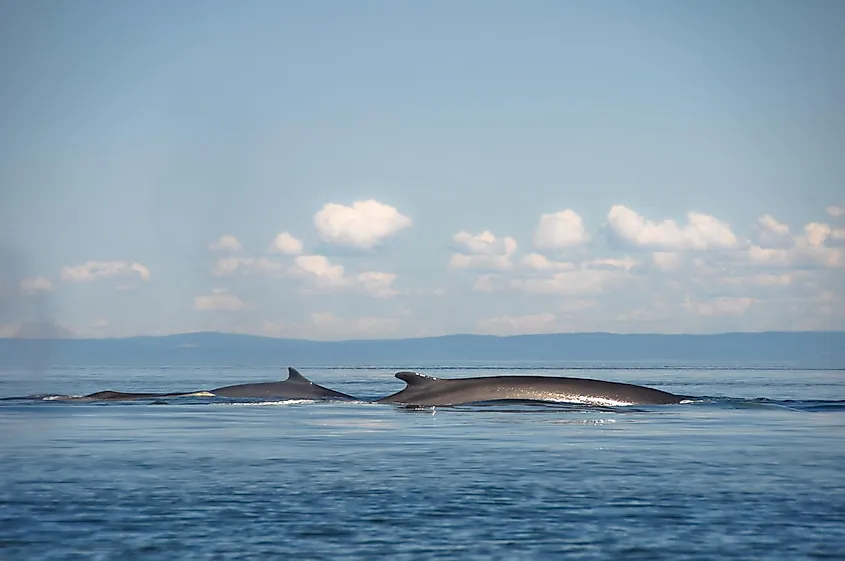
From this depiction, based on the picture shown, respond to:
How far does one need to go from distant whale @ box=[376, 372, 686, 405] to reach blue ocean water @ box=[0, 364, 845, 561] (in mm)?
3014

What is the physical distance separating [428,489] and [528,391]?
597 inches

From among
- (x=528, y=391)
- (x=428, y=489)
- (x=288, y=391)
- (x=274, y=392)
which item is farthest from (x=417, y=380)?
(x=428, y=489)

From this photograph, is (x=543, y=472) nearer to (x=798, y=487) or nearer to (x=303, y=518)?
(x=798, y=487)

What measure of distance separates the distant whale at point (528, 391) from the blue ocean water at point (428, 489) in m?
3.01

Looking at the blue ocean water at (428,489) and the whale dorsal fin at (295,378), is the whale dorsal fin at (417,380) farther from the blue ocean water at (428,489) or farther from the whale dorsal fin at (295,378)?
the whale dorsal fin at (295,378)

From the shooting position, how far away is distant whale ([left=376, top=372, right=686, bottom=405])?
2983cm

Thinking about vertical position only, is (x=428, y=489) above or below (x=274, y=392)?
below

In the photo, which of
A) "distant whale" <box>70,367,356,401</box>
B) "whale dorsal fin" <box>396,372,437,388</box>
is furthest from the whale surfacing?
"whale dorsal fin" <box>396,372,437,388</box>

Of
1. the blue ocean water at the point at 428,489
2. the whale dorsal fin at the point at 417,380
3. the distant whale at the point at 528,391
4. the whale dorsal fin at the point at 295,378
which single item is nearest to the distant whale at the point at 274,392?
the whale dorsal fin at the point at 295,378

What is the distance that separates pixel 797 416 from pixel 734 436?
758 cm

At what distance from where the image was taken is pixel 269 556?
10750 mm

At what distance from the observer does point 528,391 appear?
29906 millimetres

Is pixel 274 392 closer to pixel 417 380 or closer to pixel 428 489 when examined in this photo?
pixel 417 380

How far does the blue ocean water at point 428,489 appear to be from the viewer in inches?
444
